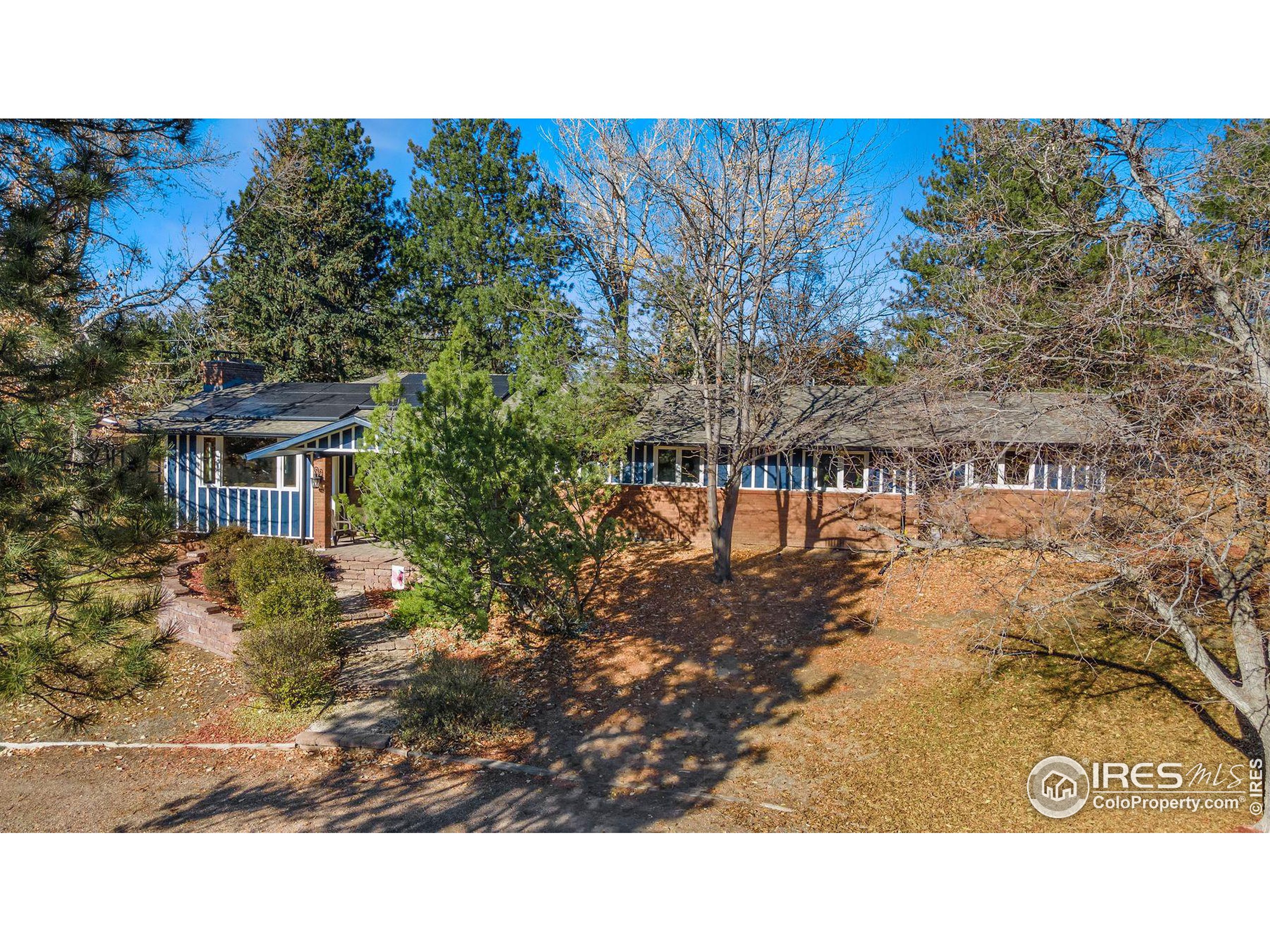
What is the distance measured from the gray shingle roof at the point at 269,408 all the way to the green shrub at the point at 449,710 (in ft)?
23.7

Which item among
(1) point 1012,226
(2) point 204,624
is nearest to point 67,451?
(2) point 204,624

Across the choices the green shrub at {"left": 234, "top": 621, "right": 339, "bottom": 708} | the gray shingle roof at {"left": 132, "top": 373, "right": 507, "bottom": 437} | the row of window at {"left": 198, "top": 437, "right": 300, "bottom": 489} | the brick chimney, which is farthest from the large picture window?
the green shrub at {"left": 234, "top": 621, "right": 339, "bottom": 708}

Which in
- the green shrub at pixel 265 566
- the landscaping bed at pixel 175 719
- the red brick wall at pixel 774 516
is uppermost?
the red brick wall at pixel 774 516

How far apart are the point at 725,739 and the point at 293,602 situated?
612cm

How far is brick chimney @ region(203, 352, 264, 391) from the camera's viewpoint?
17272 millimetres

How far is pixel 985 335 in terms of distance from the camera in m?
5.97

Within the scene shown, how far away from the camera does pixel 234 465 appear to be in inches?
568

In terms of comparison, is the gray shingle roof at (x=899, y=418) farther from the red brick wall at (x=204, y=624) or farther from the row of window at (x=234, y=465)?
the row of window at (x=234, y=465)

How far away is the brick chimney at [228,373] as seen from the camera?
17.3 m

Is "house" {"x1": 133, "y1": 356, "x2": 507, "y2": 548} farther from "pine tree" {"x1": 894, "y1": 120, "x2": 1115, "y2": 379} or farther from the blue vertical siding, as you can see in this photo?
"pine tree" {"x1": 894, "y1": 120, "x2": 1115, "y2": 379}

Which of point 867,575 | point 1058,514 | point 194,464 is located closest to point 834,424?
point 867,575

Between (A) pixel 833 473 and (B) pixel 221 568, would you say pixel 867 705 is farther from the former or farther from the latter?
(B) pixel 221 568

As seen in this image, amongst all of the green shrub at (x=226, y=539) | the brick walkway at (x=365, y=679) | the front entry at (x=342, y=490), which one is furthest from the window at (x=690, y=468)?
the green shrub at (x=226, y=539)

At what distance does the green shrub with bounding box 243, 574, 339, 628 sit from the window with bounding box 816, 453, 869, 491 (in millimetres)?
9345
